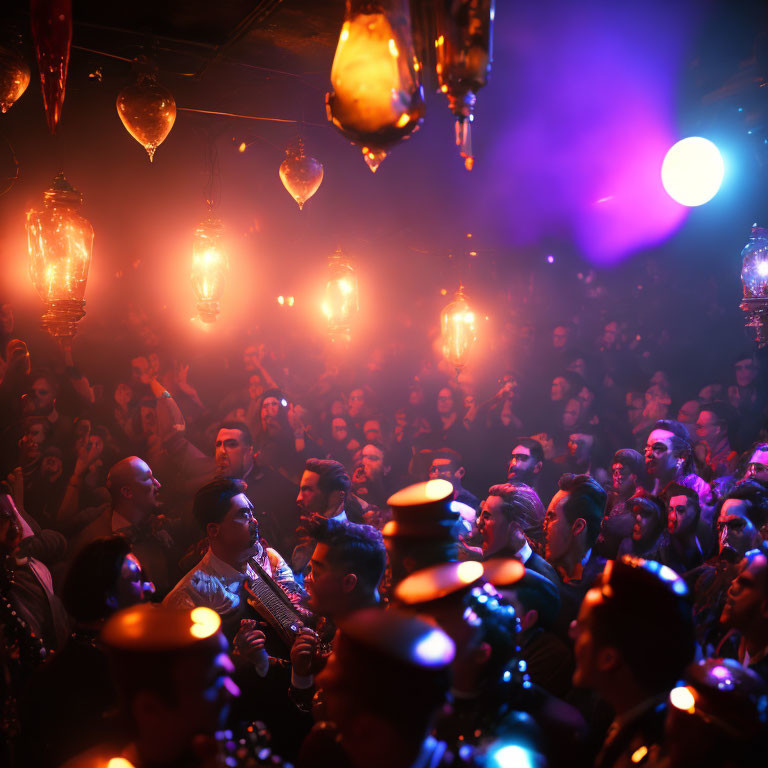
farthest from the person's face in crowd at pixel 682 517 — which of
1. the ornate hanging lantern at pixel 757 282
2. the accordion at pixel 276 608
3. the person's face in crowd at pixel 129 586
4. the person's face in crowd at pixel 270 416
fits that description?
the person's face in crowd at pixel 270 416

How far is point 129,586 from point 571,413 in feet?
20.7

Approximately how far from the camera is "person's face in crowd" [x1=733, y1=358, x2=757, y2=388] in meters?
7.66

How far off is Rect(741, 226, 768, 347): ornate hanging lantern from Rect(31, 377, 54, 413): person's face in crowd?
5.29 metres

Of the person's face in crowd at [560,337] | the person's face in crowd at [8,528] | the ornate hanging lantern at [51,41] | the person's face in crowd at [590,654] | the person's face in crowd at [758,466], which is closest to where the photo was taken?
the person's face in crowd at [590,654]

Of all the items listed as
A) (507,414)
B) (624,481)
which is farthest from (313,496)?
(507,414)

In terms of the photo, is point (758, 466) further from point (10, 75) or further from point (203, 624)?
point (10, 75)

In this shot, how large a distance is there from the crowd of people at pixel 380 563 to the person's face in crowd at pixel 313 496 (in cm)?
2

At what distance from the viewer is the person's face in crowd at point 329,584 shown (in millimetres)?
2928

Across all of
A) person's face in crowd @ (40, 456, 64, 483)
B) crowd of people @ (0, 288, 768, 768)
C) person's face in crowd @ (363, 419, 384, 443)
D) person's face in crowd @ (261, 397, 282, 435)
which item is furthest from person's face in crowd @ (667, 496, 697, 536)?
person's face in crowd @ (40, 456, 64, 483)

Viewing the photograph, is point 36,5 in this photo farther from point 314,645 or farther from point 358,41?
point 314,645

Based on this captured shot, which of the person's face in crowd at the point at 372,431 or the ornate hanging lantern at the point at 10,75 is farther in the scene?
the person's face in crowd at the point at 372,431

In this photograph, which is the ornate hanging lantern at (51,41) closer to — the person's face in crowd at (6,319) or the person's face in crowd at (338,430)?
the person's face in crowd at (6,319)

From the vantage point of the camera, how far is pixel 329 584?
294cm

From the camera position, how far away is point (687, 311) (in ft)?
30.5
